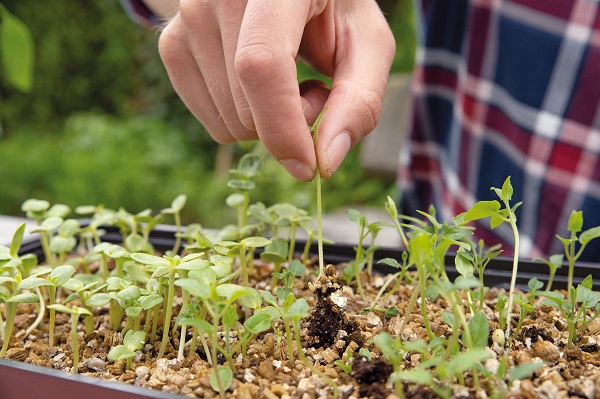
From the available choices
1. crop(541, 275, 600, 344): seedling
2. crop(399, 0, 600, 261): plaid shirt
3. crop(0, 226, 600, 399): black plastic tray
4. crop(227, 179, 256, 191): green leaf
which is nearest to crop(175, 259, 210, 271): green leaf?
crop(0, 226, 600, 399): black plastic tray

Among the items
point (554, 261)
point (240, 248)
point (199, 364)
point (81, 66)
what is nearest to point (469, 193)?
point (554, 261)

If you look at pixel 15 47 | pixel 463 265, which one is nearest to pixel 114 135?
pixel 15 47

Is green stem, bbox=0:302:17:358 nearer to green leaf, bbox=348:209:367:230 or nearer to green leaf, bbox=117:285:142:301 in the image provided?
green leaf, bbox=117:285:142:301

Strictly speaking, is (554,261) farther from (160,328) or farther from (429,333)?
(160,328)

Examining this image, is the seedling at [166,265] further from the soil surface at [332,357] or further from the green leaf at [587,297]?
the green leaf at [587,297]

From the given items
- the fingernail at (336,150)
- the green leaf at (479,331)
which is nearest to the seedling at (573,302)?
the green leaf at (479,331)

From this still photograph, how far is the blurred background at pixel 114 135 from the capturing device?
2.88m

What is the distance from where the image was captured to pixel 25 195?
3.08 metres

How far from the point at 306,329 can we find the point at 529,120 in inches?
28.9

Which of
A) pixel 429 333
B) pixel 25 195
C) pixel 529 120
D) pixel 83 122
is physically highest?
pixel 529 120

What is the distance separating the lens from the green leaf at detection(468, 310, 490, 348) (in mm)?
468

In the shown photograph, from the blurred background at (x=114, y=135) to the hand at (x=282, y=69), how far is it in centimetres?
167

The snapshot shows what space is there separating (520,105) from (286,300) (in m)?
0.83

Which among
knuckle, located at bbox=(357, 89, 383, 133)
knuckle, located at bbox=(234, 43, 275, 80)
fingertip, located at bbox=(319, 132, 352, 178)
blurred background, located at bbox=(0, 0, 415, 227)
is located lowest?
blurred background, located at bbox=(0, 0, 415, 227)
